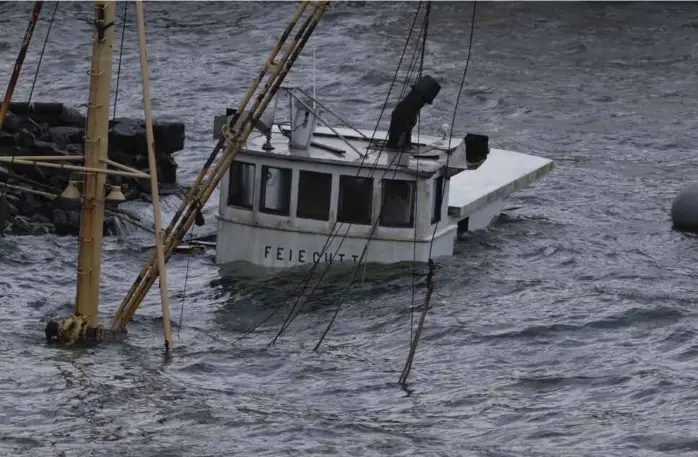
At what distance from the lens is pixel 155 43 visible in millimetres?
53625

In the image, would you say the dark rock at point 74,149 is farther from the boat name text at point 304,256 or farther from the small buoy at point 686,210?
the small buoy at point 686,210

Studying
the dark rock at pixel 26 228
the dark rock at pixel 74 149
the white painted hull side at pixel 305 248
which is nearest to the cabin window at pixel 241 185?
the white painted hull side at pixel 305 248

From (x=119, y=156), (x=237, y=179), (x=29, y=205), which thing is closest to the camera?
(x=237, y=179)

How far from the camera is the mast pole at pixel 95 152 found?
2045cm

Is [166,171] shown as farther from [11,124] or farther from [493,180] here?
[493,180]

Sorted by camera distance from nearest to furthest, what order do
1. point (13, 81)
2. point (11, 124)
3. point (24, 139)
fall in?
point (13, 81)
point (24, 139)
point (11, 124)

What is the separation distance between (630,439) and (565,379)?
2597mm

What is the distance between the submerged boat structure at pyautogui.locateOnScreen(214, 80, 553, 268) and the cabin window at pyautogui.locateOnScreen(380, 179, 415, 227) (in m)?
0.02

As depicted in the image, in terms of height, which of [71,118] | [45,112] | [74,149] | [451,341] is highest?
[45,112]

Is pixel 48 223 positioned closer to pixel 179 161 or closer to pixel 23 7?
pixel 179 161

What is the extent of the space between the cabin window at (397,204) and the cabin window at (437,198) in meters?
0.44

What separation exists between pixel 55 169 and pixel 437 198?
354 inches

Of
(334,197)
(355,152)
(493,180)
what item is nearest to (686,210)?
(493,180)

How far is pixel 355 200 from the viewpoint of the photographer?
2577 cm
